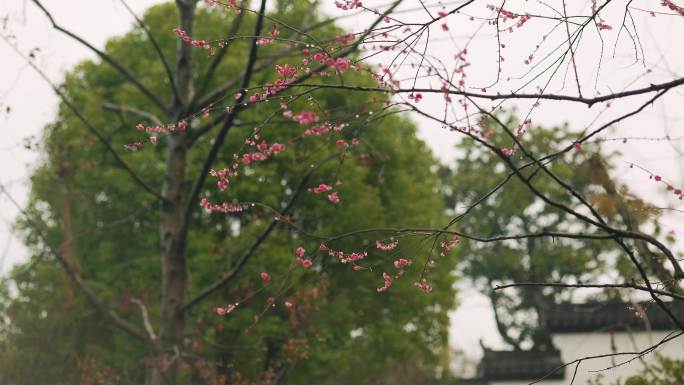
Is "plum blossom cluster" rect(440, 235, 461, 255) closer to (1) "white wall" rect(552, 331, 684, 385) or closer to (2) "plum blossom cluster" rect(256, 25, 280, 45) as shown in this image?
(2) "plum blossom cluster" rect(256, 25, 280, 45)

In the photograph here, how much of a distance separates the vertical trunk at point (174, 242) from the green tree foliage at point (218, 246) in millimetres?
5011

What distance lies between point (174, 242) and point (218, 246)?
6.05 m

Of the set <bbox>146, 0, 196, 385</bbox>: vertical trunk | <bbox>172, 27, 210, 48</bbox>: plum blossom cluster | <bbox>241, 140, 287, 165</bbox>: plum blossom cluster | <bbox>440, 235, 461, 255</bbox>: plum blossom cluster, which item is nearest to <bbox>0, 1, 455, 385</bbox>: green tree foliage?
<bbox>146, 0, 196, 385</bbox>: vertical trunk

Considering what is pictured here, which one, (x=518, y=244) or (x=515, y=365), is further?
(x=518, y=244)

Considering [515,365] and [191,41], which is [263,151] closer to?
[191,41]

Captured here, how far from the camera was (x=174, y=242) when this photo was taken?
24.3 feet

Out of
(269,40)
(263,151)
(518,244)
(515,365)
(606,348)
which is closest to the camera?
(269,40)

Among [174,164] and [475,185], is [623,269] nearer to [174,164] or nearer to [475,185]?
[174,164]

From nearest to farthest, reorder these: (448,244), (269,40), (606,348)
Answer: (269,40) → (448,244) → (606,348)

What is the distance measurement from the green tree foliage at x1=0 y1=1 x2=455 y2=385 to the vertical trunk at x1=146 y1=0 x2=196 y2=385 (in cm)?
501

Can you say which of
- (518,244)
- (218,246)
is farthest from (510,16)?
(518,244)

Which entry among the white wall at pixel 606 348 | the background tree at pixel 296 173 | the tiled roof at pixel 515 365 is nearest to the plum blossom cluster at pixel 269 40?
the background tree at pixel 296 173

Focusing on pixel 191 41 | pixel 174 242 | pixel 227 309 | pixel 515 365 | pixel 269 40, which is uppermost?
pixel 515 365

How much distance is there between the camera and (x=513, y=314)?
28609 millimetres
